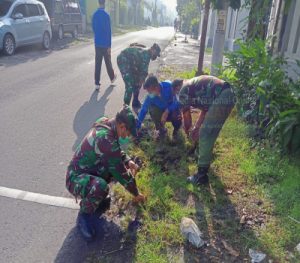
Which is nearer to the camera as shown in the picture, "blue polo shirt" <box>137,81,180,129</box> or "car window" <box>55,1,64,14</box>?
"blue polo shirt" <box>137,81,180,129</box>

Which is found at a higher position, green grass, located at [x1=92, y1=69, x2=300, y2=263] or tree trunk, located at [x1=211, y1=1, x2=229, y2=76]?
tree trunk, located at [x1=211, y1=1, x2=229, y2=76]

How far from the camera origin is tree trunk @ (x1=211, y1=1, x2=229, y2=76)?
6.09 meters

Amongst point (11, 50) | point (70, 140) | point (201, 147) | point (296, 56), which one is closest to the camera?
point (201, 147)

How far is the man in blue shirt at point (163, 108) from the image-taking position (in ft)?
13.5

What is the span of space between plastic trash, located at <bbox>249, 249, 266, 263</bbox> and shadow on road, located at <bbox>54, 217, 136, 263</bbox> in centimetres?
90

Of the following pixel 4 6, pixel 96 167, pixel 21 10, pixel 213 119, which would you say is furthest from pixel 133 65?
pixel 21 10

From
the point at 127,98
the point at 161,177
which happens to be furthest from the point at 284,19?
the point at 161,177

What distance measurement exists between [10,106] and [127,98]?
6.84ft

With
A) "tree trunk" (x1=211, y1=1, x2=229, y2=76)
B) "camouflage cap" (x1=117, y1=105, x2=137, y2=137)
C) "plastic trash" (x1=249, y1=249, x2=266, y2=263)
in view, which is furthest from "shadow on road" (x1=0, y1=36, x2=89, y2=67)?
"plastic trash" (x1=249, y1=249, x2=266, y2=263)

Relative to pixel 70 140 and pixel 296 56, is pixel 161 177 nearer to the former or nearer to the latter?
pixel 70 140

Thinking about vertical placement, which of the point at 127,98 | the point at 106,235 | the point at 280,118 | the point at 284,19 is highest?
Answer: the point at 284,19

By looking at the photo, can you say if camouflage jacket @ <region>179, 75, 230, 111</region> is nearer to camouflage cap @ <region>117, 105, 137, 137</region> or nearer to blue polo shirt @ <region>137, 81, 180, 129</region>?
blue polo shirt @ <region>137, 81, 180, 129</region>

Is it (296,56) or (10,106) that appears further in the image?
(296,56)

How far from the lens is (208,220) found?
2.83 metres
